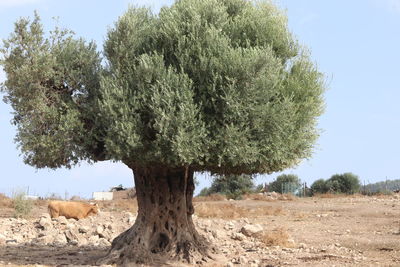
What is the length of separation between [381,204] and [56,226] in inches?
954

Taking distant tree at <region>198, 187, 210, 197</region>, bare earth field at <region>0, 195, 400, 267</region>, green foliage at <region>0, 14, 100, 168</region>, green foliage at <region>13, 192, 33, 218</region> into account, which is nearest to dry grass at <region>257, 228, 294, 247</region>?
bare earth field at <region>0, 195, 400, 267</region>

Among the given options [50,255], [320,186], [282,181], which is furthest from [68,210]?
[320,186]

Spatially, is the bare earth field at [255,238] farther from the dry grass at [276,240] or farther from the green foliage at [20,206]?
the green foliage at [20,206]

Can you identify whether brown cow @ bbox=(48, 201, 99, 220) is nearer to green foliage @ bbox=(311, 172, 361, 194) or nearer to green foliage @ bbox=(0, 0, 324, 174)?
green foliage @ bbox=(0, 0, 324, 174)

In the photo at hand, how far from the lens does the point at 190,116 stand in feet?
46.6

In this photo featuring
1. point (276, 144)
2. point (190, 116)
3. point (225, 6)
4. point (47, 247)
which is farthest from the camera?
point (47, 247)

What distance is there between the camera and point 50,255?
19672 mm

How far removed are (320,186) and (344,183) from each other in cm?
332

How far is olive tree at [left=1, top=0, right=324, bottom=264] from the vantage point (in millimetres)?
14516

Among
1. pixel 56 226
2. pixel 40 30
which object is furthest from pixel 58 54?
pixel 56 226

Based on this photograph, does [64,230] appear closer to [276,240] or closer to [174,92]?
[276,240]

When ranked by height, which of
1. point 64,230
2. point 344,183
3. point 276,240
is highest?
point 344,183

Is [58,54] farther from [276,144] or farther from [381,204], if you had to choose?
[381,204]

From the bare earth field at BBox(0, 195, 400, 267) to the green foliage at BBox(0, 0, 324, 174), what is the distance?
150 inches
